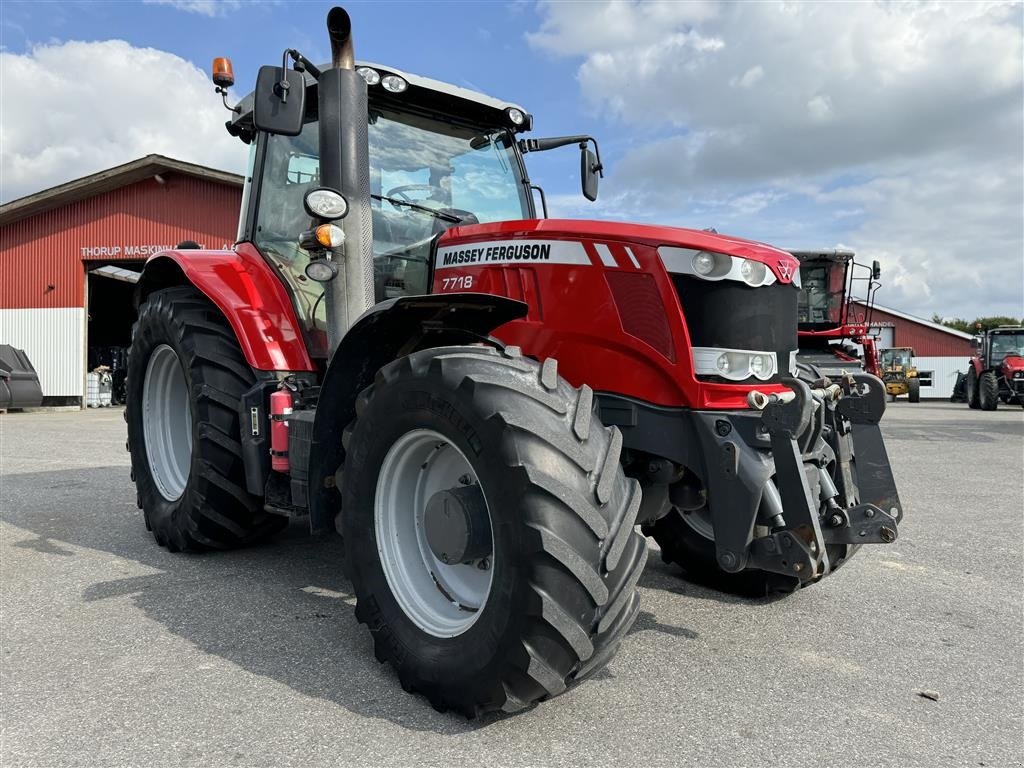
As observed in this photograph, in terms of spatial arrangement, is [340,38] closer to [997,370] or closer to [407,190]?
[407,190]

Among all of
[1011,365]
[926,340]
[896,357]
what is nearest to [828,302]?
[1011,365]

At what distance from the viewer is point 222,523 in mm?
3926

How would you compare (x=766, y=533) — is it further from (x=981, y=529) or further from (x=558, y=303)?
(x=981, y=529)

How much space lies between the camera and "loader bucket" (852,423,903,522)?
3197 mm

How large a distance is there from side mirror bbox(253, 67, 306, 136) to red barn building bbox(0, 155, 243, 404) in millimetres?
16781

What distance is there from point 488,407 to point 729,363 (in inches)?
37.4

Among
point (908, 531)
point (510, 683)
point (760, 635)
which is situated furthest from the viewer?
point (908, 531)

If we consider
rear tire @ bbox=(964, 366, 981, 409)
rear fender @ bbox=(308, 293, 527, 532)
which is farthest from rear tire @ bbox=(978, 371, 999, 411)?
rear fender @ bbox=(308, 293, 527, 532)

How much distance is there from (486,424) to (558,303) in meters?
0.77

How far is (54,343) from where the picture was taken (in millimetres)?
20344

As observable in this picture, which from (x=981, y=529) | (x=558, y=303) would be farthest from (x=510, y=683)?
(x=981, y=529)

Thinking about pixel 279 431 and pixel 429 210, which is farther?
pixel 429 210

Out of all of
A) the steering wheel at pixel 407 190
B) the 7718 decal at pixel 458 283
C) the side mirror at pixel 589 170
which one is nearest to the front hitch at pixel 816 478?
the 7718 decal at pixel 458 283

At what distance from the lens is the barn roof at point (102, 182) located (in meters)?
18.4
